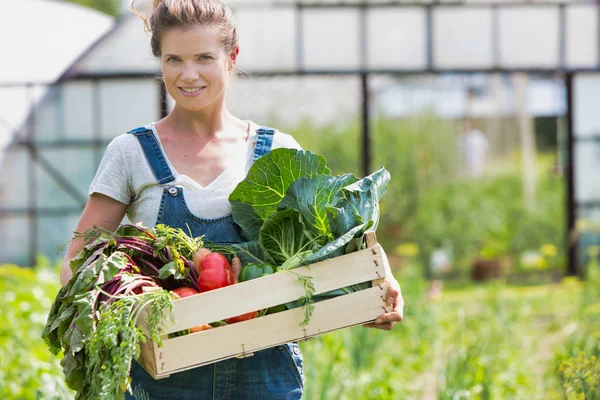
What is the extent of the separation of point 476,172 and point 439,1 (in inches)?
95.9

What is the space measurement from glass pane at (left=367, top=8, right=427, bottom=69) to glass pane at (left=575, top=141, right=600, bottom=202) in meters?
1.79

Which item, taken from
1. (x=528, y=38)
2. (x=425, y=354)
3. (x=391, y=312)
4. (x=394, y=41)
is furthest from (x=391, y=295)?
(x=528, y=38)

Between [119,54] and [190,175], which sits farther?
[119,54]

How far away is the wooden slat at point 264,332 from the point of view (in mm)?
1477

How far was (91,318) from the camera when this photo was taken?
4.74ft

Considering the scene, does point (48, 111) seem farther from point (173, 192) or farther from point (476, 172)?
point (173, 192)

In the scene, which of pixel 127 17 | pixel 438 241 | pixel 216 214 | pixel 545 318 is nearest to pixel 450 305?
pixel 545 318

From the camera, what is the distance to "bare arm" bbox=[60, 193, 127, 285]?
5.69ft

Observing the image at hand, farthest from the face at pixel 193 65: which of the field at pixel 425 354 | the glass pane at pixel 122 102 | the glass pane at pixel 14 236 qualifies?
the glass pane at pixel 14 236

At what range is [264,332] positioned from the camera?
156 cm

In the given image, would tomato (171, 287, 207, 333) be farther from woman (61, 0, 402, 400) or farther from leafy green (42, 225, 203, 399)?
woman (61, 0, 402, 400)

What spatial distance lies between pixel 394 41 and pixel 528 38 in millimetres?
1243

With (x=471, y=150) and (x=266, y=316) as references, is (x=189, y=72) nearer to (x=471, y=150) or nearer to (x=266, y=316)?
(x=266, y=316)

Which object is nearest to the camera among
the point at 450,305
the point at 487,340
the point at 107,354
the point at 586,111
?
the point at 107,354
